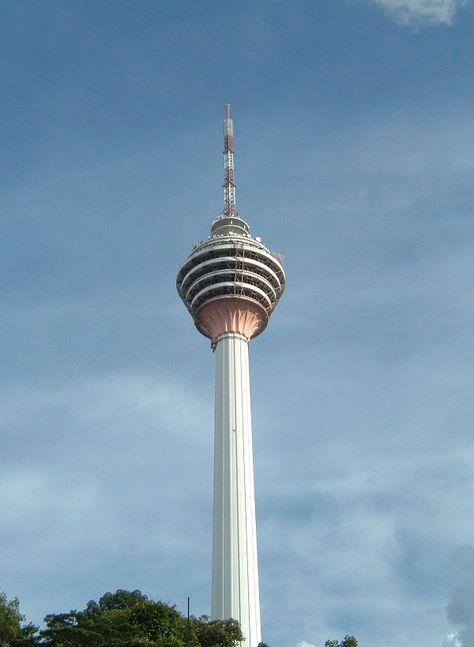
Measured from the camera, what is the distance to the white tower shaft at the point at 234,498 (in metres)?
68.2

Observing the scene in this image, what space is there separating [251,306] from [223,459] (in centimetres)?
1626

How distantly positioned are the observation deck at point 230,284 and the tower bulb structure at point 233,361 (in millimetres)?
96

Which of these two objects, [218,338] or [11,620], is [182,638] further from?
[218,338]

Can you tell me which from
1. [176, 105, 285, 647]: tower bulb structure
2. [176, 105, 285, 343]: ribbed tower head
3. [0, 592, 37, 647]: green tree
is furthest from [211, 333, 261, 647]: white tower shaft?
[0, 592, 37, 647]: green tree

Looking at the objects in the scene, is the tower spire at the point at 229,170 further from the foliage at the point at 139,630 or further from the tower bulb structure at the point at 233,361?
the foliage at the point at 139,630

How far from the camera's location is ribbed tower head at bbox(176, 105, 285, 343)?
273 ft

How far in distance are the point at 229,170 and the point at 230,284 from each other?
18302mm

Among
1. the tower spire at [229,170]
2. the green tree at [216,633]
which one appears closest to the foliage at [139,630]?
the green tree at [216,633]

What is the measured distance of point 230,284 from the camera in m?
82.8

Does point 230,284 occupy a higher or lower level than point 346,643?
higher

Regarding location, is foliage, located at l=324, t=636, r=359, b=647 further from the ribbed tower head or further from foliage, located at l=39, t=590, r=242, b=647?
the ribbed tower head

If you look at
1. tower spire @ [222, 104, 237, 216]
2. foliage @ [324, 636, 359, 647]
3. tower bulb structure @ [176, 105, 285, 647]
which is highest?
tower spire @ [222, 104, 237, 216]

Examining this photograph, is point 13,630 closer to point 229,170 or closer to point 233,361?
point 233,361

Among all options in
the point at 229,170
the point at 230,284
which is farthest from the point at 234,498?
the point at 229,170
